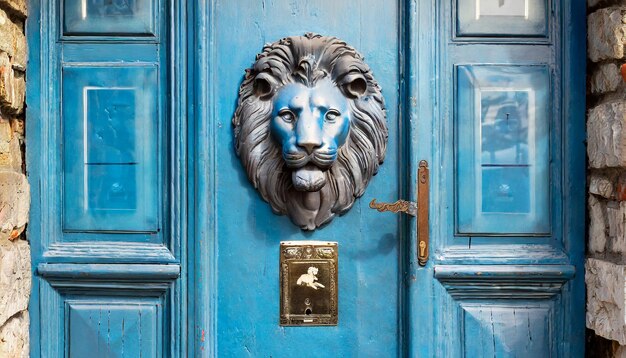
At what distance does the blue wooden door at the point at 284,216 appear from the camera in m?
2.00

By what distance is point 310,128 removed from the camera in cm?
190

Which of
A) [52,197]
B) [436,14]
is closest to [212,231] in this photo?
[52,197]

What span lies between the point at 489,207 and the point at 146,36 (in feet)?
3.70

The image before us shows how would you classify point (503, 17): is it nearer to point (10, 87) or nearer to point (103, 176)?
point (103, 176)

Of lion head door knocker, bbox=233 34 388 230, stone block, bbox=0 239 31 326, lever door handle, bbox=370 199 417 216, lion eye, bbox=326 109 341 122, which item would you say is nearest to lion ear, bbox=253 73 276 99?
lion head door knocker, bbox=233 34 388 230

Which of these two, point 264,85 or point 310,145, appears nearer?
point 310,145

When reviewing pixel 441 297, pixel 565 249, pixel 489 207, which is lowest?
pixel 441 297

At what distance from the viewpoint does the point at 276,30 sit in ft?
6.64

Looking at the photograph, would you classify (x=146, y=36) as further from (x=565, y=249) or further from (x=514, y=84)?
(x=565, y=249)

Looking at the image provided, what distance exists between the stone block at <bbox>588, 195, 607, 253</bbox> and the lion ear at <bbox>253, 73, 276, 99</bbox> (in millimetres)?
974

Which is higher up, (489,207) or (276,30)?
(276,30)

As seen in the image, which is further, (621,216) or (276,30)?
(276,30)

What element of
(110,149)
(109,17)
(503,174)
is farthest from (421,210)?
(109,17)

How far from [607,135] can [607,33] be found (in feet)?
0.93
